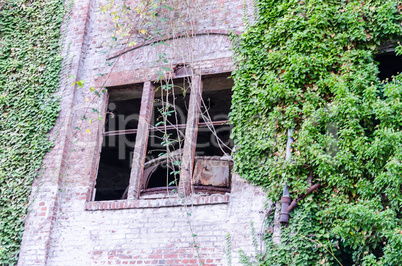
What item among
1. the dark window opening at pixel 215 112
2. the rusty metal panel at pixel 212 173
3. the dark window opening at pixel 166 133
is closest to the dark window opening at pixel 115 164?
the dark window opening at pixel 166 133

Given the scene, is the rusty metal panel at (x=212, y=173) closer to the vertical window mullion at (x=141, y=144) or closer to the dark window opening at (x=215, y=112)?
the vertical window mullion at (x=141, y=144)

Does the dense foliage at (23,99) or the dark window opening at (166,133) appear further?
the dense foliage at (23,99)

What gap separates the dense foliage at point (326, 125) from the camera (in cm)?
502

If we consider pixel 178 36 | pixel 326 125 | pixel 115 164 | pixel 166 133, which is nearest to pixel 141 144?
pixel 166 133

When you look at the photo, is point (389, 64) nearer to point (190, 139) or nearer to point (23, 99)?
point (190, 139)

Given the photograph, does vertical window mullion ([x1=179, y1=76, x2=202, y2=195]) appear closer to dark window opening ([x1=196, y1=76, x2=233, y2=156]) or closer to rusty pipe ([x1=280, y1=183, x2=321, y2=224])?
dark window opening ([x1=196, y1=76, x2=233, y2=156])

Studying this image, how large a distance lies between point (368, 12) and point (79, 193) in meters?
4.57

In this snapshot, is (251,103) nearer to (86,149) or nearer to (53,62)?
(86,149)

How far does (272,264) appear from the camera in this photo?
530 cm

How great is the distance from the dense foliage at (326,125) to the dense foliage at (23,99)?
10.2 feet

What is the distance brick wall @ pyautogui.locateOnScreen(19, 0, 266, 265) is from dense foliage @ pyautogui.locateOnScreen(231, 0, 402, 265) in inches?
21.4

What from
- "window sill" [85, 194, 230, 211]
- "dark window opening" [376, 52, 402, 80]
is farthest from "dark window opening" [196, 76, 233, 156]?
"dark window opening" [376, 52, 402, 80]

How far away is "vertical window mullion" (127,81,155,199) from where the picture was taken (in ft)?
22.0

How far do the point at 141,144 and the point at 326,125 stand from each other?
2.65 meters
